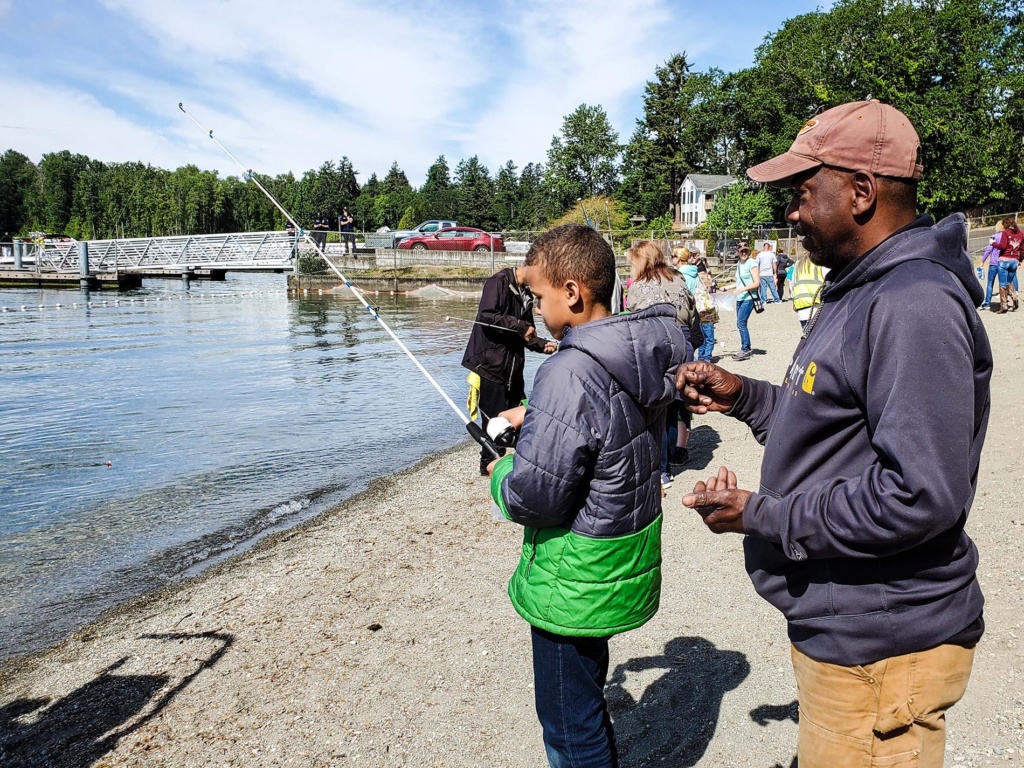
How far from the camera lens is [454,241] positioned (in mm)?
48094

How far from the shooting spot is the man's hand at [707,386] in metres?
2.48

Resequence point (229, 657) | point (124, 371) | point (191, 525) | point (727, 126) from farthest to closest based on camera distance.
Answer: point (727, 126)
point (124, 371)
point (191, 525)
point (229, 657)

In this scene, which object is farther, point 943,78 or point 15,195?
point 15,195

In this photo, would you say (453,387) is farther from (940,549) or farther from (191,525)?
(940,549)

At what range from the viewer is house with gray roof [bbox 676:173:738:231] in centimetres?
8888

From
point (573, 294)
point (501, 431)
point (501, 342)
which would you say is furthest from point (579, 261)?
point (501, 342)

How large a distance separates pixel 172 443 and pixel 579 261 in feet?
31.9

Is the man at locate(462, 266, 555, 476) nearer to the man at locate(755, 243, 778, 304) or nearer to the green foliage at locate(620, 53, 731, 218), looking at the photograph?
the man at locate(755, 243, 778, 304)

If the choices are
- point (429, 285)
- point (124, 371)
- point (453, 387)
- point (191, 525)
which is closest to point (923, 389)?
point (191, 525)

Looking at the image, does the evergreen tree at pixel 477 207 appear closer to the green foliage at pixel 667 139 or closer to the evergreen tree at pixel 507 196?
the evergreen tree at pixel 507 196

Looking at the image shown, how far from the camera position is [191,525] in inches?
303

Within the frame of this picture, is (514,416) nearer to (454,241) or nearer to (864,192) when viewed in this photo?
Result: (864,192)

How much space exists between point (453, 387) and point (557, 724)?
12738 millimetres

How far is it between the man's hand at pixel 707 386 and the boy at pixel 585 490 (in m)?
0.10
